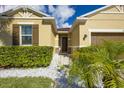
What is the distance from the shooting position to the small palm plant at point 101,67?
4824 mm

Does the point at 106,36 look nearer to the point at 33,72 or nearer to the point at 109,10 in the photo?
the point at 109,10

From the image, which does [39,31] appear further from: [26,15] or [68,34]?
[68,34]

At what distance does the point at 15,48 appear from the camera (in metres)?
11.5

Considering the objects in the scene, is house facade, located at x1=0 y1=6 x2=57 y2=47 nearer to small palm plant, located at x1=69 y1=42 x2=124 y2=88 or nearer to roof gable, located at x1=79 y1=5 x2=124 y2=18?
roof gable, located at x1=79 y1=5 x2=124 y2=18

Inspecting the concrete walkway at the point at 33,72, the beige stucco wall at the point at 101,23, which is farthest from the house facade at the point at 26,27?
the concrete walkway at the point at 33,72

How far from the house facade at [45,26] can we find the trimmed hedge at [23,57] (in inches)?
124

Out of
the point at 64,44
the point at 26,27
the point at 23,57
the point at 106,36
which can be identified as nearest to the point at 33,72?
the point at 23,57

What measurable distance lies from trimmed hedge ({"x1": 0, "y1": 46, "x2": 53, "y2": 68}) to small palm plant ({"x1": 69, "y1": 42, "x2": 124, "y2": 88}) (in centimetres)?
613

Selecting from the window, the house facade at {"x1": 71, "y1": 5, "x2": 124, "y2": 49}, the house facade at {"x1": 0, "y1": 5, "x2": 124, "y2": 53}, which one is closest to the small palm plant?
the house facade at {"x1": 0, "y1": 5, "x2": 124, "y2": 53}

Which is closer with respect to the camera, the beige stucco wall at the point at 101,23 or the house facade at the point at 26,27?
the house facade at the point at 26,27

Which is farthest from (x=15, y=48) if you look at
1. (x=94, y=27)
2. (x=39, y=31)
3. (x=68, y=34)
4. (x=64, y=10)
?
(x=64, y=10)

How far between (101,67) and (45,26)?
1043cm

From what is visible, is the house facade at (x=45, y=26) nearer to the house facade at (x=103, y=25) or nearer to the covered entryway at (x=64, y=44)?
the house facade at (x=103, y=25)

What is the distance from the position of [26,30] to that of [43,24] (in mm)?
1271
